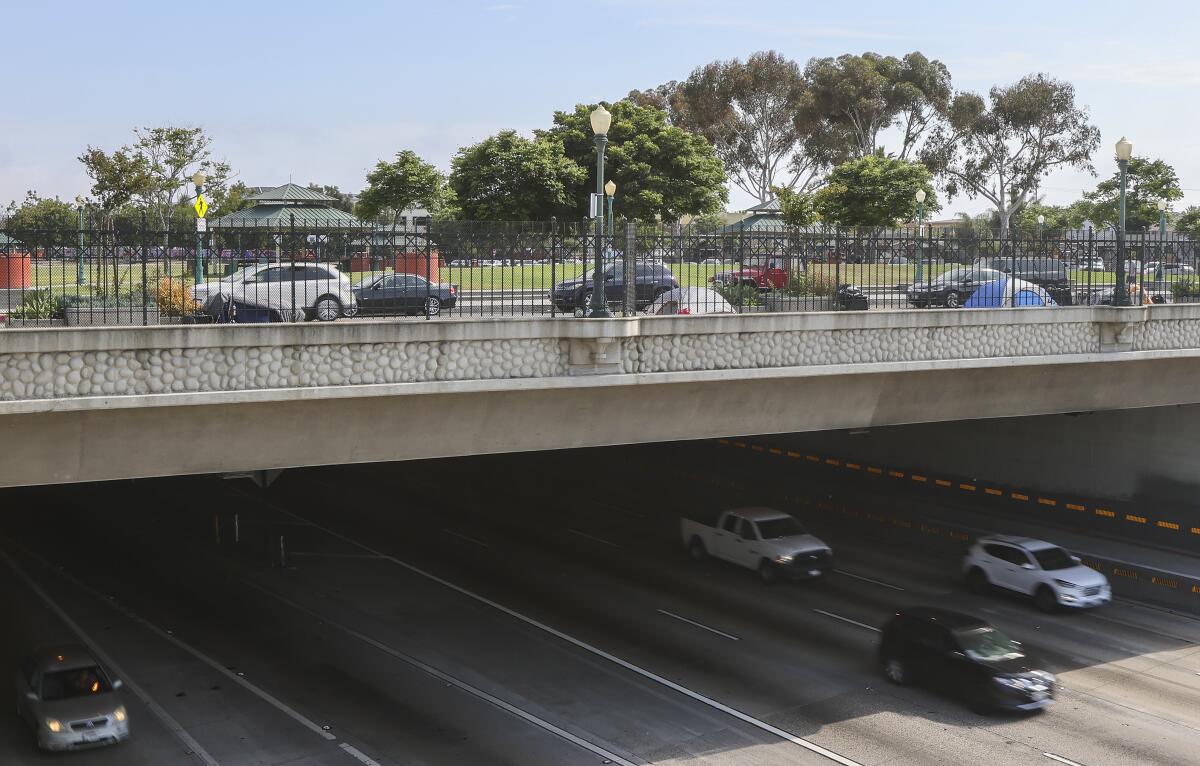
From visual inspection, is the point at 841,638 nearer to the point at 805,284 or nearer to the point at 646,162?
the point at 805,284

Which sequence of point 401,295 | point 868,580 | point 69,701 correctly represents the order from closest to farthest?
point 401,295, point 69,701, point 868,580

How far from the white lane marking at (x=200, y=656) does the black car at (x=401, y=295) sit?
625cm

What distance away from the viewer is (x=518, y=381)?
578 inches

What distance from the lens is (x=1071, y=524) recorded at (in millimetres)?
27625

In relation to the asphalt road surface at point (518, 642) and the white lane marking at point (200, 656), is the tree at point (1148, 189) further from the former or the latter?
the white lane marking at point (200, 656)

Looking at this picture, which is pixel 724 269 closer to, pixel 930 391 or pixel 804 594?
pixel 930 391

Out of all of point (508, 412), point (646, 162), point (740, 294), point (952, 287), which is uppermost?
point (646, 162)

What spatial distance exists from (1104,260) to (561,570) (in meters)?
12.8

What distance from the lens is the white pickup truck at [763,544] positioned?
2325 centimetres

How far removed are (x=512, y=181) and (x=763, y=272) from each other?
28.0 meters

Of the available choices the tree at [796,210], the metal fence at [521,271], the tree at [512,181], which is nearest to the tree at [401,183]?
the tree at [512,181]

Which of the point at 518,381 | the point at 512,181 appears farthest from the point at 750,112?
the point at 518,381

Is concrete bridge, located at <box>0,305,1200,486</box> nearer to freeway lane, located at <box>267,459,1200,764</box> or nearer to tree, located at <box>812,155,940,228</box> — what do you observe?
freeway lane, located at <box>267,459,1200,764</box>

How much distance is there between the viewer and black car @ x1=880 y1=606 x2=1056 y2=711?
1664 centimetres
